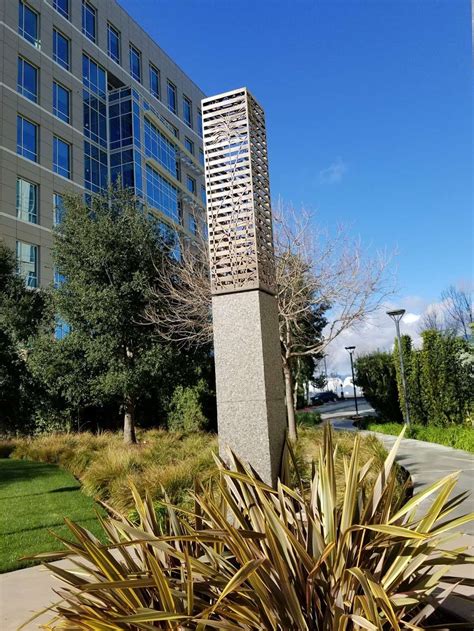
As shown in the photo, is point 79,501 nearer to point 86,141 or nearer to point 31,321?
point 31,321

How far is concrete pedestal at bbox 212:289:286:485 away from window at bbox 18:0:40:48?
96.8ft

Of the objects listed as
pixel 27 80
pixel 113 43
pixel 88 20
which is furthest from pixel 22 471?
pixel 113 43

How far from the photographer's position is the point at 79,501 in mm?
7922

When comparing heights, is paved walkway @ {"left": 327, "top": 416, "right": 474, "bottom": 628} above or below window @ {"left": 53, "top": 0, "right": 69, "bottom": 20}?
below

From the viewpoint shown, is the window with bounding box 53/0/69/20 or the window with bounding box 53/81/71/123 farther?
the window with bounding box 53/0/69/20

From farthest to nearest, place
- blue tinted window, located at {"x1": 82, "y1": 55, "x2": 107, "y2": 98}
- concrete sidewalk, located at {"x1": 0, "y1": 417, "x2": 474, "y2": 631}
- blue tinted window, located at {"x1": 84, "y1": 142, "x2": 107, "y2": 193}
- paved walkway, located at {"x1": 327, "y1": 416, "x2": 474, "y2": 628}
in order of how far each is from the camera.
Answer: blue tinted window, located at {"x1": 82, "y1": 55, "x2": 107, "y2": 98} → blue tinted window, located at {"x1": 84, "y1": 142, "x2": 107, "y2": 193} → concrete sidewalk, located at {"x1": 0, "y1": 417, "x2": 474, "y2": 631} → paved walkway, located at {"x1": 327, "y1": 416, "x2": 474, "y2": 628}

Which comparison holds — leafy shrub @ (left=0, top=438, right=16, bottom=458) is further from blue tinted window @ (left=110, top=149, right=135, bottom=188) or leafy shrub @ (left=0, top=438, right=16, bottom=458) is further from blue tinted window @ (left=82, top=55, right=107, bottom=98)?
blue tinted window @ (left=82, top=55, right=107, bottom=98)

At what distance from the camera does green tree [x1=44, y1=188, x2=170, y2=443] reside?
13.0 m

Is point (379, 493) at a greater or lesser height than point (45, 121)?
lesser

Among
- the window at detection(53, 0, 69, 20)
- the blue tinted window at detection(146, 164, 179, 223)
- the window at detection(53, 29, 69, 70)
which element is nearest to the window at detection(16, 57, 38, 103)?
the window at detection(53, 29, 69, 70)

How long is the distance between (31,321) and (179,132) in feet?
97.0

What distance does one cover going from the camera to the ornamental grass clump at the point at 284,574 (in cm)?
242

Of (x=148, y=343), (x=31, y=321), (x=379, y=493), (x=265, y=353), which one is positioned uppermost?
(x=31, y=321)

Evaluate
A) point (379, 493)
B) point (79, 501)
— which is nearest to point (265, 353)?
point (379, 493)
